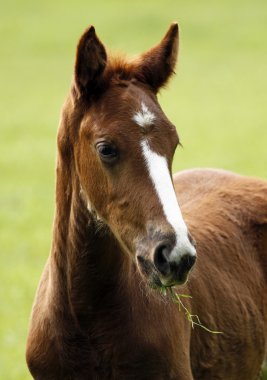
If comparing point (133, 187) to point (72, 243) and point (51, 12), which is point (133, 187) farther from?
point (51, 12)

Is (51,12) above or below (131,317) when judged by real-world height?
above

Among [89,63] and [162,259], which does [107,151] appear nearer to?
[89,63]

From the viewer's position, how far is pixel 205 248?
Result: 541cm

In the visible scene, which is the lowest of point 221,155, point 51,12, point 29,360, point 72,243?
point 29,360

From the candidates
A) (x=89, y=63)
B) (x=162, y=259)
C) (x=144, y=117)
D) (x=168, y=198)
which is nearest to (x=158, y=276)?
(x=162, y=259)

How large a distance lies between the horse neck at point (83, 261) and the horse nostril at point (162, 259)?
2.06ft

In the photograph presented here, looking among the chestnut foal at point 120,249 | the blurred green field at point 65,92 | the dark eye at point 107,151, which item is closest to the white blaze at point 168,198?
the chestnut foal at point 120,249

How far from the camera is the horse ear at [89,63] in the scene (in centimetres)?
423

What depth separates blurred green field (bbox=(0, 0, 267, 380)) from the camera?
12.2 m

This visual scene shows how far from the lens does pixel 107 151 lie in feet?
13.6

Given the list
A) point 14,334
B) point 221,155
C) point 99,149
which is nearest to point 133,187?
point 99,149

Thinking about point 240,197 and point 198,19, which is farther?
point 198,19

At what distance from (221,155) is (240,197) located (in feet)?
42.1

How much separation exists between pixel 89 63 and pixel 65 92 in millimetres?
22306
